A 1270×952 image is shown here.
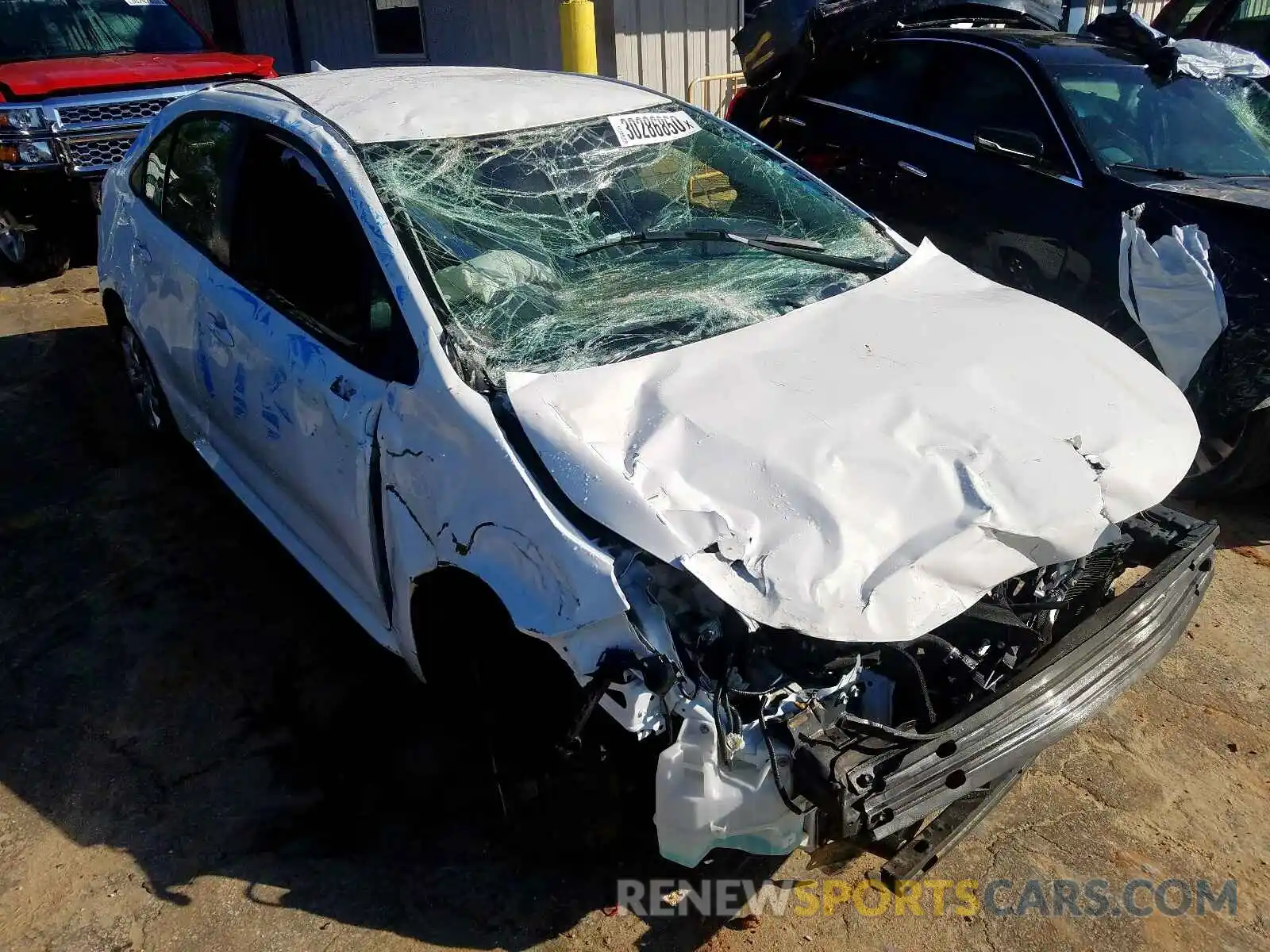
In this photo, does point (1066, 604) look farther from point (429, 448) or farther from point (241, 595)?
point (241, 595)

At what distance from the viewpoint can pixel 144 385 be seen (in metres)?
4.60

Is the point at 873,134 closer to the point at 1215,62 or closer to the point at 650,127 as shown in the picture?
the point at 1215,62

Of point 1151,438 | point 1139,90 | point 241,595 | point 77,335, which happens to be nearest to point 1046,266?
point 1139,90

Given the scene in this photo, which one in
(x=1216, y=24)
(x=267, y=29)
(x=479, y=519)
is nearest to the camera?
(x=479, y=519)

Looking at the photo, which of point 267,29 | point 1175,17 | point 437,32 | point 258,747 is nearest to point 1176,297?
point 258,747

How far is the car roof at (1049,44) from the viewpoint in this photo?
16.5 ft

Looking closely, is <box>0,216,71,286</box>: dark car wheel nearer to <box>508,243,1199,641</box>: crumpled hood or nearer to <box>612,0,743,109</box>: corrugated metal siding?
<box>612,0,743,109</box>: corrugated metal siding

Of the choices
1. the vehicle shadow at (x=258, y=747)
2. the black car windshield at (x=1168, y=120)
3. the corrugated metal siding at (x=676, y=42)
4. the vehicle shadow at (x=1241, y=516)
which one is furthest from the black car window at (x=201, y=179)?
the corrugated metal siding at (x=676, y=42)

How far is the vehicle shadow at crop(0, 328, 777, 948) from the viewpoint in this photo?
2.55 metres

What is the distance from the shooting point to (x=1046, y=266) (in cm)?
467

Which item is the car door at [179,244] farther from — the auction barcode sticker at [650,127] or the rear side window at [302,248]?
the auction barcode sticker at [650,127]

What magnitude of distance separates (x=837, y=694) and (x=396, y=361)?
1.37 m

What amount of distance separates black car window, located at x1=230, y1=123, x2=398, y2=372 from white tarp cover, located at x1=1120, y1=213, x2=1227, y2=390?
312 cm

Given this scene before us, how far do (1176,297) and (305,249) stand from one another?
3352mm
